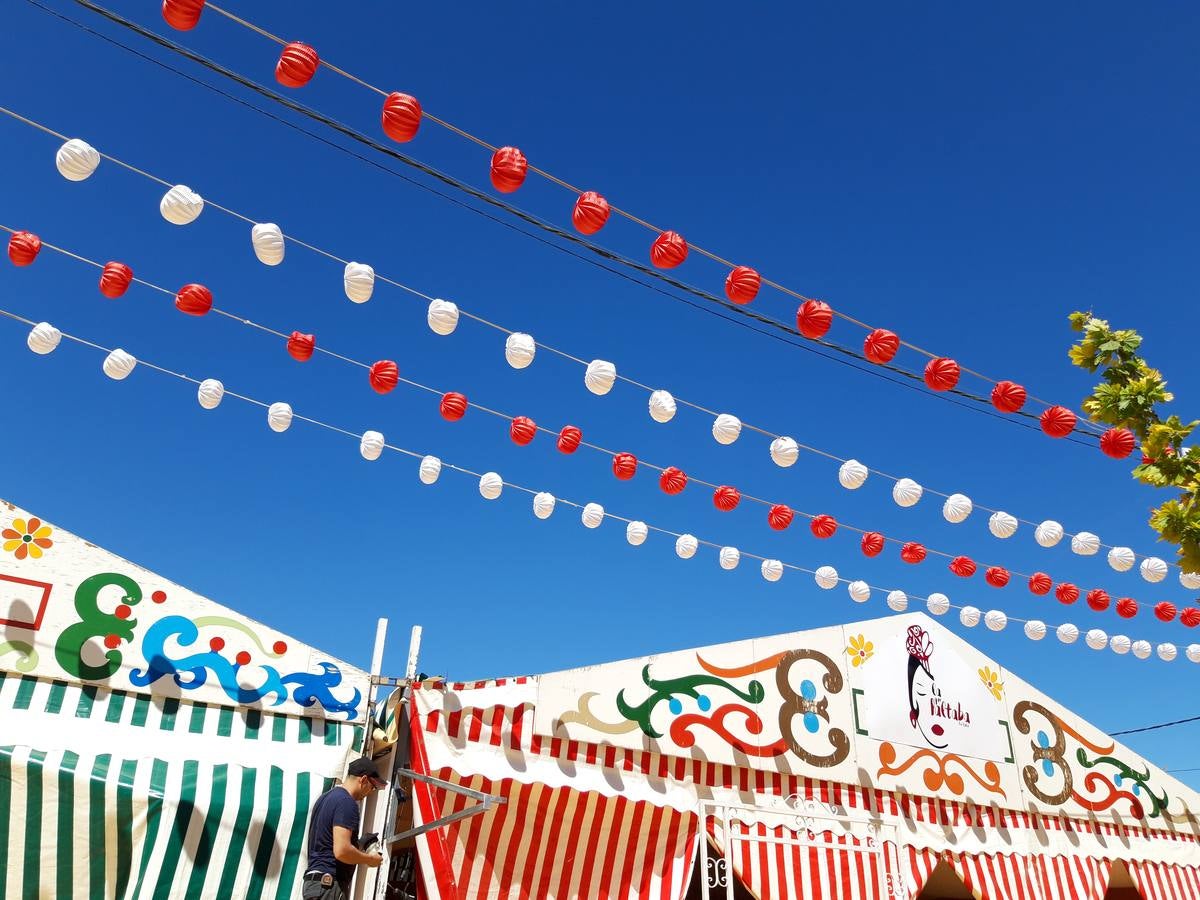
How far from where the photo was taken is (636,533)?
9.50 metres

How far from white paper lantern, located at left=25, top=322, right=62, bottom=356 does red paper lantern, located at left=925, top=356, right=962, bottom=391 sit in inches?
293

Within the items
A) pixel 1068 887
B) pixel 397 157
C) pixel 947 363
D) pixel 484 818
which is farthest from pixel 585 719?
pixel 1068 887

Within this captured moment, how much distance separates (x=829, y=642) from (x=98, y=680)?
23.9 ft

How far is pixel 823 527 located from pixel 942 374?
2.26m

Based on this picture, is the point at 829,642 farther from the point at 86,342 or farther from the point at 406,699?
the point at 86,342

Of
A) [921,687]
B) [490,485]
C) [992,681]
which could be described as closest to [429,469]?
[490,485]

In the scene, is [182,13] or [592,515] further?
[592,515]

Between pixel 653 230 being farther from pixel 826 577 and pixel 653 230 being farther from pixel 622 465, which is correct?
pixel 826 577

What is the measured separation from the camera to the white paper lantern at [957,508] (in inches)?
360

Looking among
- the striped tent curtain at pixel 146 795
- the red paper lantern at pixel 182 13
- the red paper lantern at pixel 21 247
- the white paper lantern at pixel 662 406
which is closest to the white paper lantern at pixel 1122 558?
the white paper lantern at pixel 662 406

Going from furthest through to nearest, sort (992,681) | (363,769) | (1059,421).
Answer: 1. (992,681)
2. (1059,421)
3. (363,769)

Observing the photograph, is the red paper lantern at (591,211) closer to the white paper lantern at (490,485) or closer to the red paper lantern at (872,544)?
the white paper lantern at (490,485)

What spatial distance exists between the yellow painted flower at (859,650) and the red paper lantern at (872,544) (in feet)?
3.68

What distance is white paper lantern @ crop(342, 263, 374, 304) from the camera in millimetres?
6457
